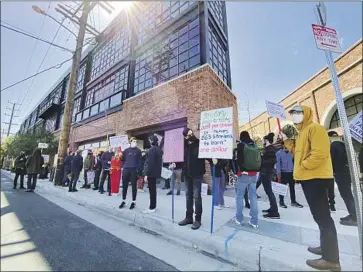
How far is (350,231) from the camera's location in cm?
320

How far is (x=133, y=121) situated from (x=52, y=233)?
8.36m

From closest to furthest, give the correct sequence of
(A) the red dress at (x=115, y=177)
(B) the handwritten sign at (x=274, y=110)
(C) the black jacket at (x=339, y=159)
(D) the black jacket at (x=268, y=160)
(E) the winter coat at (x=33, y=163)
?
(C) the black jacket at (x=339, y=159)
(D) the black jacket at (x=268, y=160)
(B) the handwritten sign at (x=274, y=110)
(A) the red dress at (x=115, y=177)
(E) the winter coat at (x=33, y=163)

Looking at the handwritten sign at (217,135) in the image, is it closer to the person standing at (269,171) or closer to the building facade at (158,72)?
the person standing at (269,171)

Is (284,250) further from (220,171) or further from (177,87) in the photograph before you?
(177,87)

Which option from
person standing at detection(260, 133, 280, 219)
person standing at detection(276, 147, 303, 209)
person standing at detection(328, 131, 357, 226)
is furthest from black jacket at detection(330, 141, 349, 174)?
person standing at detection(276, 147, 303, 209)

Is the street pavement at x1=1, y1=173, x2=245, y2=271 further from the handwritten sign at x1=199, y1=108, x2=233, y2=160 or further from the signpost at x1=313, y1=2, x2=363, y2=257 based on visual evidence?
the signpost at x1=313, y1=2, x2=363, y2=257

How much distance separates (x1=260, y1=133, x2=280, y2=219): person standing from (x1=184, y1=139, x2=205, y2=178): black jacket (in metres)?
1.54

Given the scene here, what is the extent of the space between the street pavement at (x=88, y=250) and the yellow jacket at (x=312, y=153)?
1.40m

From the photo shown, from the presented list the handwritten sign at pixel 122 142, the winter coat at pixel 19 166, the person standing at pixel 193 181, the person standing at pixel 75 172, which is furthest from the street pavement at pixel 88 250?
the winter coat at pixel 19 166

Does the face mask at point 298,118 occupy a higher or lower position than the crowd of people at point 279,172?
higher

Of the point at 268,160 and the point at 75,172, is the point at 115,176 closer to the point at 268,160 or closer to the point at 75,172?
the point at 75,172

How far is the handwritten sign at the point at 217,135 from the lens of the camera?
3193 millimetres

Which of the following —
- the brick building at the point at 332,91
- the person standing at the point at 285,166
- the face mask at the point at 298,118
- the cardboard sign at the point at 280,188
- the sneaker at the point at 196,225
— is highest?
the brick building at the point at 332,91

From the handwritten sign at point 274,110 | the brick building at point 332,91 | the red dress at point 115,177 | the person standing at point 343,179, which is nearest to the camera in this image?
the person standing at point 343,179
